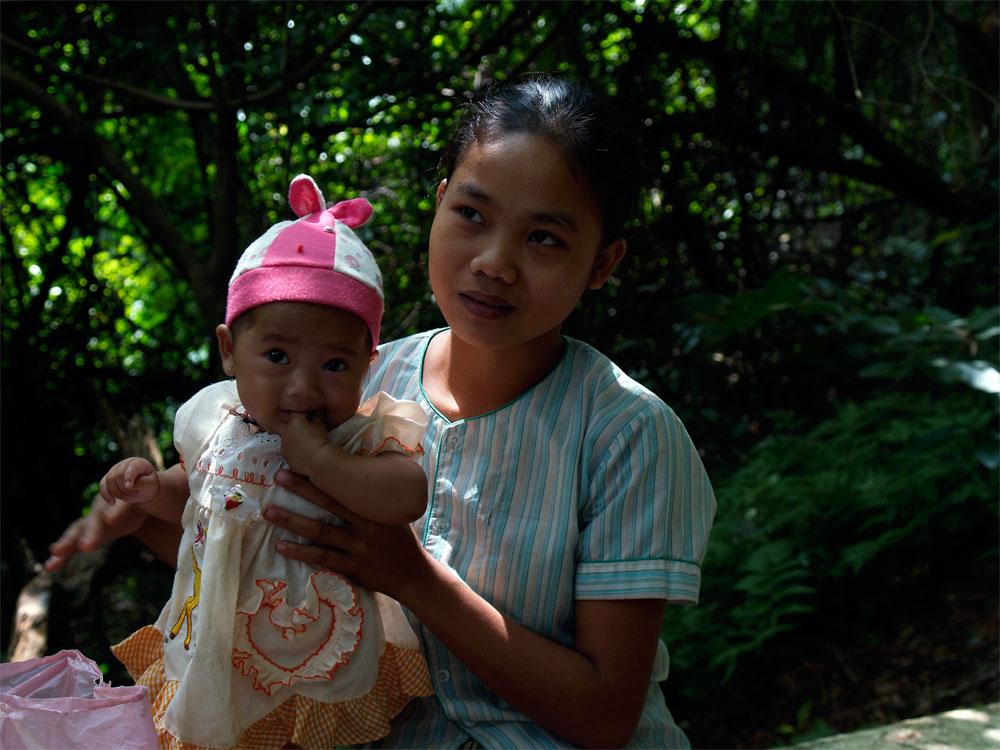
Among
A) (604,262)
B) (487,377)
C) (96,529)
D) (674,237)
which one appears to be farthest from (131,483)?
(674,237)

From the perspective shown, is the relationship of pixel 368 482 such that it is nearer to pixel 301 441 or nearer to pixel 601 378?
pixel 301 441

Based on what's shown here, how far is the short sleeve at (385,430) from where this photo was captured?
145 cm

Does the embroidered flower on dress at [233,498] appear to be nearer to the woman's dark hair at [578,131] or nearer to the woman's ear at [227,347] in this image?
the woman's ear at [227,347]

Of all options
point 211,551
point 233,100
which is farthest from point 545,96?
point 233,100

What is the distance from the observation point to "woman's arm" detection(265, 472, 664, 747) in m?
1.42

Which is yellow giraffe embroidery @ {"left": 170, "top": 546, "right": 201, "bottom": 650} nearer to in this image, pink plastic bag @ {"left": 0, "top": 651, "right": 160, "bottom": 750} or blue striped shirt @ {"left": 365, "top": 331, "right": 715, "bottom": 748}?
pink plastic bag @ {"left": 0, "top": 651, "right": 160, "bottom": 750}

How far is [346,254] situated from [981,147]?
3.92 m

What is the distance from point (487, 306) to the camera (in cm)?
154

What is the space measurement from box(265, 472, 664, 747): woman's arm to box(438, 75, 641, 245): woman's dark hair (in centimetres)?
65

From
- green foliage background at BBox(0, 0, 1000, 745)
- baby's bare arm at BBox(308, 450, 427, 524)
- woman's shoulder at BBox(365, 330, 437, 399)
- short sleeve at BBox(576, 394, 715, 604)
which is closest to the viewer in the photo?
baby's bare arm at BBox(308, 450, 427, 524)

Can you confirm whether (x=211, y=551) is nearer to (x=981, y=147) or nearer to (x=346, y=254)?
(x=346, y=254)

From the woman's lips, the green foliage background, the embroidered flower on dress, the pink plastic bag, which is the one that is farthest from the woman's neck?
the green foliage background

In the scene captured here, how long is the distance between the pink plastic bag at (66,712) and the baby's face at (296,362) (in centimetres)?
51

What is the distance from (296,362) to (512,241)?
0.40 metres
